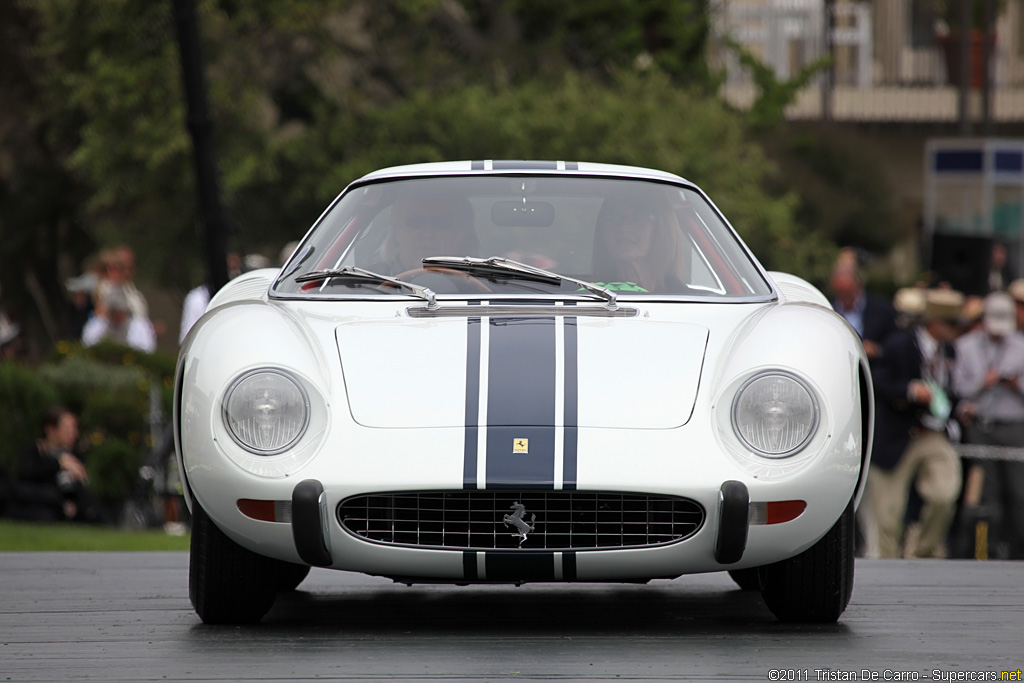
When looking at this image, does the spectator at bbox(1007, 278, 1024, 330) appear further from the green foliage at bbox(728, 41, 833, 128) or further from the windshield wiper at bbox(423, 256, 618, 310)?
the green foliage at bbox(728, 41, 833, 128)

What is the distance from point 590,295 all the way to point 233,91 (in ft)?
51.7

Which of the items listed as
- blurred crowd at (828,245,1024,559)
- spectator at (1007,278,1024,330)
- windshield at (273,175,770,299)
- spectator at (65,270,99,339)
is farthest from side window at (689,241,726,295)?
spectator at (65,270,99,339)

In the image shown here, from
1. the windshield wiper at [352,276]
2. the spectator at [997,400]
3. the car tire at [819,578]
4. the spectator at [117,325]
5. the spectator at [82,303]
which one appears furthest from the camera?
the spectator at [82,303]

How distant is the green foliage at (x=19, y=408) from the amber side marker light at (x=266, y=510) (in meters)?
7.27

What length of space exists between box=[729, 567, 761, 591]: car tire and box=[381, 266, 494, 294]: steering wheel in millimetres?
1524

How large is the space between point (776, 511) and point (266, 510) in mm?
1395

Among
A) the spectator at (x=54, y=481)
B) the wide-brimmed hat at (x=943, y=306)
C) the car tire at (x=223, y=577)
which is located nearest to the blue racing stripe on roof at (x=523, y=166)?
the car tire at (x=223, y=577)

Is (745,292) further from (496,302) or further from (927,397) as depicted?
(927,397)

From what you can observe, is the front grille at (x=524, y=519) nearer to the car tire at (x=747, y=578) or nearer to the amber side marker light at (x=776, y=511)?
the amber side marker light at (x=776, y=511)

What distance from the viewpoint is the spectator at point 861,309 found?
34.6 feet

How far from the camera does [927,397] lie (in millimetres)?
10344

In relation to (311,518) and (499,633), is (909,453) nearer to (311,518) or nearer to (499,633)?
(499,633)

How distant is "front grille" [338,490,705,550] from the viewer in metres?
4.44

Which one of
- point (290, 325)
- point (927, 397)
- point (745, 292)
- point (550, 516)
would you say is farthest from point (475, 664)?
point (927, 397)
